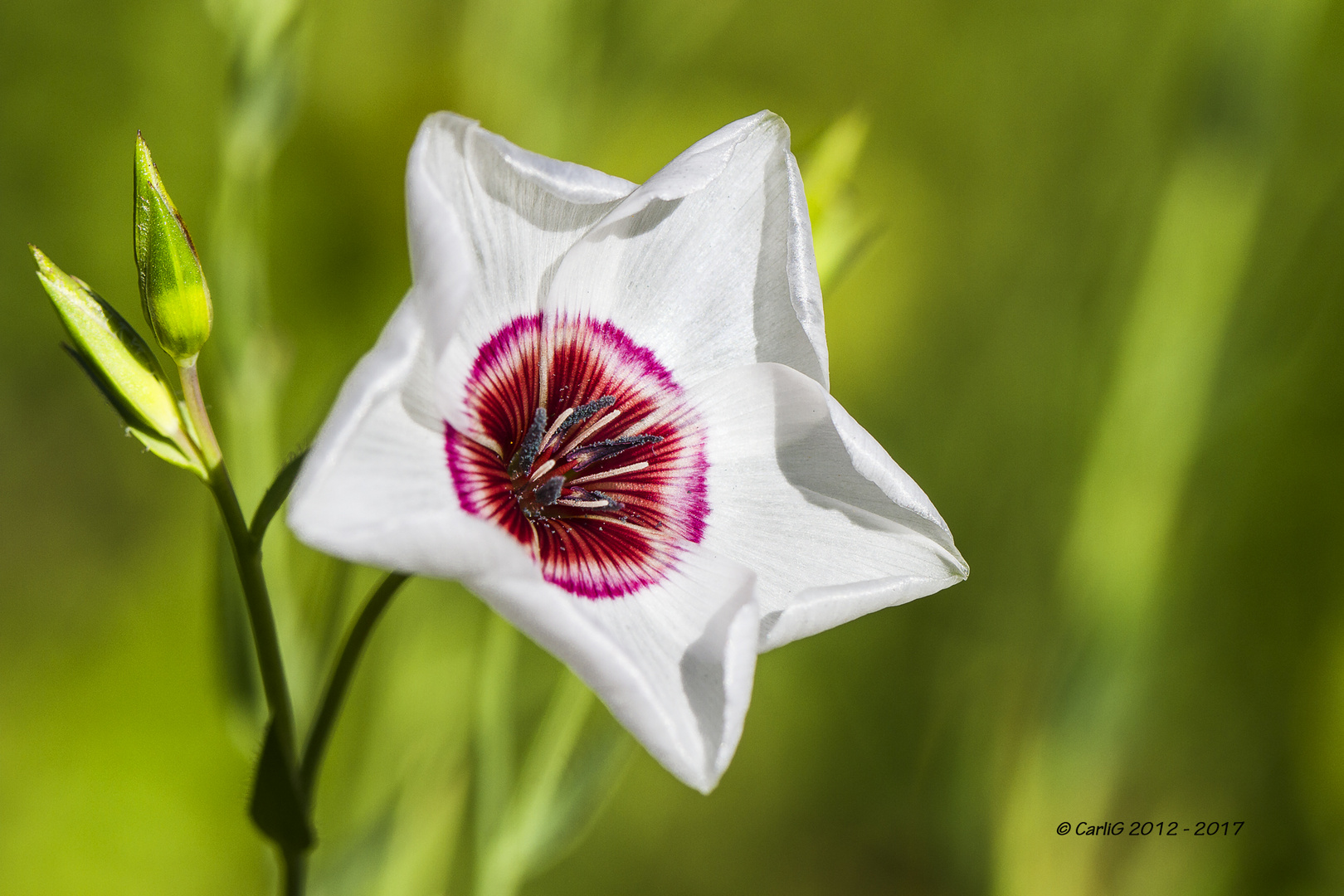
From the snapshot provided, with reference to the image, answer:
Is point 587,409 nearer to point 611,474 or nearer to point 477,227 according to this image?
point 611,474

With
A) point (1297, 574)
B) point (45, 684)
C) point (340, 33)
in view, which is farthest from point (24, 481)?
point (1297, 574)

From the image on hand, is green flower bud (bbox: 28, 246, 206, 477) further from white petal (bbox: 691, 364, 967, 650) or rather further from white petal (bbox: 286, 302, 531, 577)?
white petal (bbox: 691, 364, 967, 650)

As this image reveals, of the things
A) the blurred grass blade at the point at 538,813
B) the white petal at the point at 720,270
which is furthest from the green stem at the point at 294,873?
the white petal at the point at 720,270

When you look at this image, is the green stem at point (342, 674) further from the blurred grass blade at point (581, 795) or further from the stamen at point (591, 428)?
the blurred grass blade at point (581, 795)

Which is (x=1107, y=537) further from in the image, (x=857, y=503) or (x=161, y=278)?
(x=161, y=278)

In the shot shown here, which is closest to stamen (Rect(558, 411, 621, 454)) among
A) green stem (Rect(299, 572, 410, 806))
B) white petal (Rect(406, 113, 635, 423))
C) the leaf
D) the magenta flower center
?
the magenta flower center

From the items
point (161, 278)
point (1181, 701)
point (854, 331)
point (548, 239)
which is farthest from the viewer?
point (854, 331)
